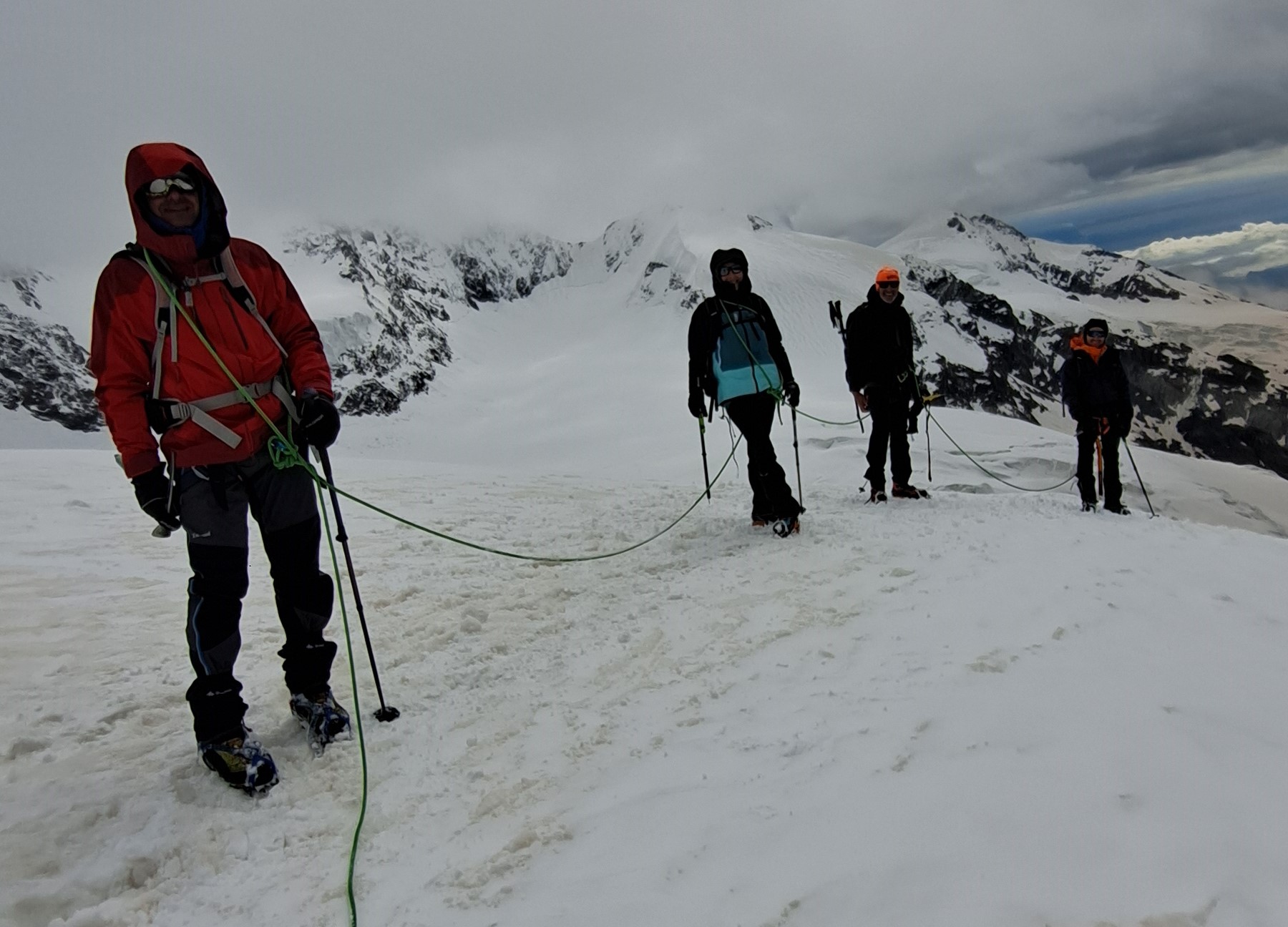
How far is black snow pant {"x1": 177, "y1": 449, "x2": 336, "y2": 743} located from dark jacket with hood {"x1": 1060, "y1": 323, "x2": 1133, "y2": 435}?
839 cm

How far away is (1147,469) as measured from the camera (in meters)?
27.9

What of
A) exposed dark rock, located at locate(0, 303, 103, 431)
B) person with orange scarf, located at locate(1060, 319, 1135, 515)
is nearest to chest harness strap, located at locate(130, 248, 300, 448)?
person with orange scarf, located at locate(1060, 319, 1135, 515)

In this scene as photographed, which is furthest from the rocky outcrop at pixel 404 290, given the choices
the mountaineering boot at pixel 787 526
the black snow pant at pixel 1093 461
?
the black snow pant at pixel 1093 461

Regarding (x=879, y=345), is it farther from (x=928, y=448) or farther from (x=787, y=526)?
(x=928, y=448)

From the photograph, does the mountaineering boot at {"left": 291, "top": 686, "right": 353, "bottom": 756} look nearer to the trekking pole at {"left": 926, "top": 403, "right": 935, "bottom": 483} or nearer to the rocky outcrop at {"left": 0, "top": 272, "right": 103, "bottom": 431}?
the trekking pole at {"left": 926, "top": 403, "right": 935, "bottom": 483}

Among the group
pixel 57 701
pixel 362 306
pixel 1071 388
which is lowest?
pixel 57 701

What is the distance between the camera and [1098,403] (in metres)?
8.49

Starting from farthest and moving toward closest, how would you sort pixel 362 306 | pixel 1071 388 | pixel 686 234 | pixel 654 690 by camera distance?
pixel 686 234 < pixel 362 306 < pixel 1071 388 < pixel 654 690

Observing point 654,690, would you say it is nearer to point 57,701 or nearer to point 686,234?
point 57,701

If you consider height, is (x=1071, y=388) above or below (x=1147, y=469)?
above

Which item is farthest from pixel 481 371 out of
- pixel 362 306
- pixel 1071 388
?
pixel 1071 388

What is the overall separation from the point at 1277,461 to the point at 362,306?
217 m

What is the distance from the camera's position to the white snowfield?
2.43 metres

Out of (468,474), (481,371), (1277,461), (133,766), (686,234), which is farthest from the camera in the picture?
(1277,461)
